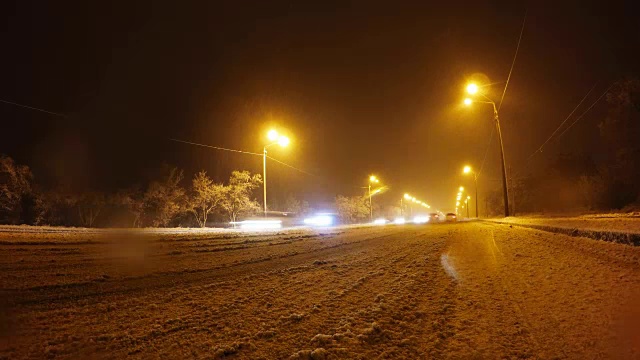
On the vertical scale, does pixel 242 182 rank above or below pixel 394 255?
above

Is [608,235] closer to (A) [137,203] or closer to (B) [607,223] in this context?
(B) [607,223]

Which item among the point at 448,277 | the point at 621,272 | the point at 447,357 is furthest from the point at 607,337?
the point at 448,277

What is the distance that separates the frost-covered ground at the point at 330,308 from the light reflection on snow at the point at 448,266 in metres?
0.06

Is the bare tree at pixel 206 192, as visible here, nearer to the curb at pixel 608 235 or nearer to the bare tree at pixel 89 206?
the bare tree at pixel 89 206

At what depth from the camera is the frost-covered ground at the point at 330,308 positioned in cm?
302

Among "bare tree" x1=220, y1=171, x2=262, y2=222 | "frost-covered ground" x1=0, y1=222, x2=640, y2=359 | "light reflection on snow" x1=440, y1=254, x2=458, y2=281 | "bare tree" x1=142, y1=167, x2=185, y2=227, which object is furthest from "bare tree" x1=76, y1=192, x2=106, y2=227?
"light reflection on snow" x1=440, y1=254, x2=458, y2=281

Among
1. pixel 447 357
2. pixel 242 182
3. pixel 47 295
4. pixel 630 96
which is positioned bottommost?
pixel 447 357

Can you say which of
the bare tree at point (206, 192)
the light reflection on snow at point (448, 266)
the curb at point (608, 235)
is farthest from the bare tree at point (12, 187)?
the curb at point (608, 235)

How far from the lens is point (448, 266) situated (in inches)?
259

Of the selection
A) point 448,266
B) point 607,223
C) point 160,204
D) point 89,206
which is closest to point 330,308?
point 448,266

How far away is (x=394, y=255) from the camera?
27.2ft

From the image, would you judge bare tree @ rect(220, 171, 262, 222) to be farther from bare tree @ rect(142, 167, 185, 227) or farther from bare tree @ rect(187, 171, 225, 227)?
bare tree @ rect(142, 167, 185, 227)

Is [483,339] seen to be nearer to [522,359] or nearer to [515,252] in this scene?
[522,359]

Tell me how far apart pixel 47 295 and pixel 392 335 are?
392 centimetres
